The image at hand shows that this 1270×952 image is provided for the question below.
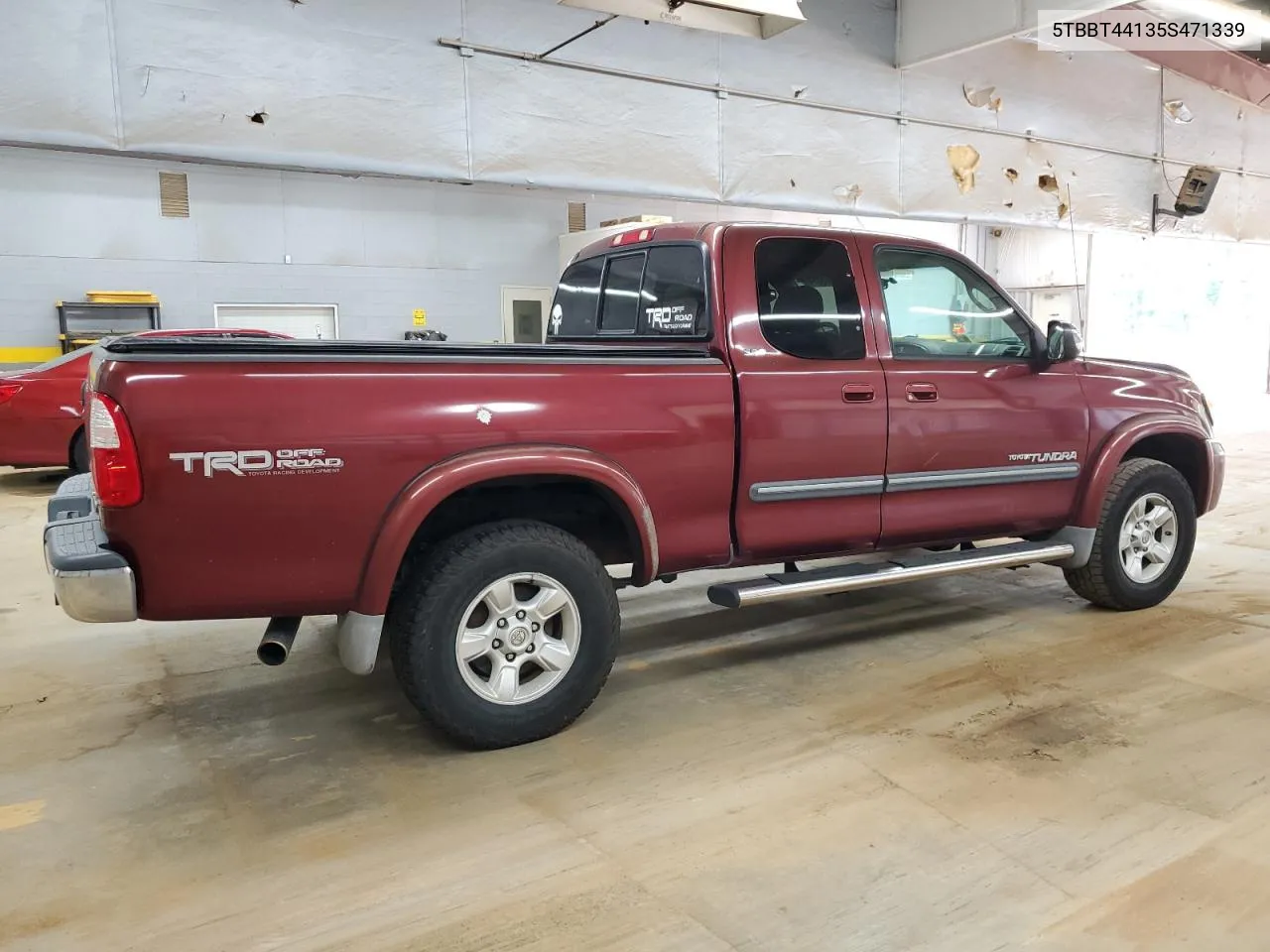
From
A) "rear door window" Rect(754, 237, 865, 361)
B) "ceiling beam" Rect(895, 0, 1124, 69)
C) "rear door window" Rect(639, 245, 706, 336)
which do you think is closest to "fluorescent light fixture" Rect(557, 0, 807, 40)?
"ceiling beam" Rect(895, 0, 1124, 69)

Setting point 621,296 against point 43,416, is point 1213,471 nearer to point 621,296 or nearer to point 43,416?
point 621,296

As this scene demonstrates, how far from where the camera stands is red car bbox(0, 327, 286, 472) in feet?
26.9

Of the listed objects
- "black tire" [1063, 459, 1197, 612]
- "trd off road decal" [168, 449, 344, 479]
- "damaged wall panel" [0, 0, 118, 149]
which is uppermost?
"damaged wall panel" [0, 0, 118, 149]

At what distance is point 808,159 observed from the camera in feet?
32.7

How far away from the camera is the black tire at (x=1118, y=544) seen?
4.50m

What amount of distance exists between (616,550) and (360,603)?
111 cm

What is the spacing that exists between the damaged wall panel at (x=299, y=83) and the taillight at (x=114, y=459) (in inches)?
207

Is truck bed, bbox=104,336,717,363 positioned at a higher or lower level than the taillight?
higher

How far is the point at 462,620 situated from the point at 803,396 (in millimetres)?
1552

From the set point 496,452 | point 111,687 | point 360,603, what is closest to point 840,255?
point 496,452

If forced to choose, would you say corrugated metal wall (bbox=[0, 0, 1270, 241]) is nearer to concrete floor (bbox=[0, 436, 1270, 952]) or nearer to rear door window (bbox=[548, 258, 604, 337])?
rear door window (bbox=[548, 258, 604, 337])

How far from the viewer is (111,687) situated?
12.5 feet

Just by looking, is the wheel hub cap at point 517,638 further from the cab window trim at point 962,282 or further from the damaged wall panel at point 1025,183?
the damaged wall panel at point 1025,183

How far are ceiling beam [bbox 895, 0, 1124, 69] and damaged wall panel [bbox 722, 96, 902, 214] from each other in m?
0.84
